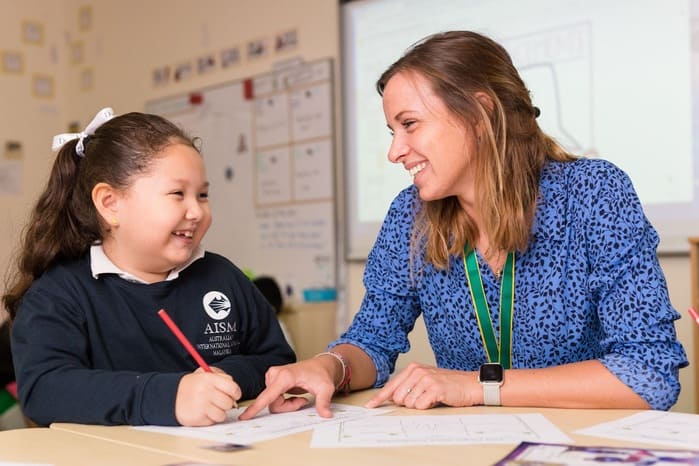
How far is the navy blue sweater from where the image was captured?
3.96ft

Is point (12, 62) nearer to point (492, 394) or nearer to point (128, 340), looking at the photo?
point (128, 340)

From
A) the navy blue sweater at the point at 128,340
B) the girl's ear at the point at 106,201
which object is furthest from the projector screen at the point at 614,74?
the girl's ear at the point at 106,201

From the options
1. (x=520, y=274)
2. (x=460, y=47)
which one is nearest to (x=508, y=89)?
(x=460, y=47)

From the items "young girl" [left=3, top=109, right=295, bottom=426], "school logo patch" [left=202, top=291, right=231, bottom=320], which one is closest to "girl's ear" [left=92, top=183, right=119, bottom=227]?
"young girl" [left=3, top=109, right=295, bottom=426]

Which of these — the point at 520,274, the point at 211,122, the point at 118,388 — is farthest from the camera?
the point at 211,122

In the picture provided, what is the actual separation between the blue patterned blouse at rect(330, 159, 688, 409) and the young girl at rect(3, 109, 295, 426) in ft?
0.74

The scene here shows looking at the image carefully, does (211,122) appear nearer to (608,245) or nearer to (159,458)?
(608,245)

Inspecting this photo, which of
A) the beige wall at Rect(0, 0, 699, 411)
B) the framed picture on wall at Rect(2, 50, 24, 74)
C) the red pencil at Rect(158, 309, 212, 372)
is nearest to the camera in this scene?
the red pencil at Rect(158, 309, 212, 372)

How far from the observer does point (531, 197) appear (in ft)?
5.01

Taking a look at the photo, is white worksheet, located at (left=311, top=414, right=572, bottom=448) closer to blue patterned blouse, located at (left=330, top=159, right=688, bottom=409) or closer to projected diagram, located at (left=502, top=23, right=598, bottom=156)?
blue patterned blouse, located at (left=330, top=159, right=688, bottom=409)

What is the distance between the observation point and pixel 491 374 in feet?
4.15

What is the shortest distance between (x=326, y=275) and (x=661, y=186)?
1.63 m

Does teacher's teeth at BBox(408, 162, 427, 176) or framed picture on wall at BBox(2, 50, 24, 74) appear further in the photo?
framed picture on wall at BBox(2, 50, 24, 74)

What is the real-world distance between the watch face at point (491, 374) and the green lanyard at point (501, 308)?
0.83 feet
